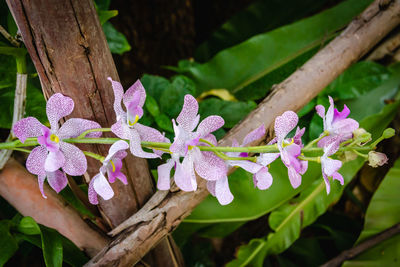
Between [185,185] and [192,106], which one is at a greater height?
[192,106]

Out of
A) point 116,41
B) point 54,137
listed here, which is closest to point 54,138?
point 54,137

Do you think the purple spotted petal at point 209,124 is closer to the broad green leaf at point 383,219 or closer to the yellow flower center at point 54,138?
the yellow flower center at point 54,138

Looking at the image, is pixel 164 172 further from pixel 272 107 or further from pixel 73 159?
pixel 272 107

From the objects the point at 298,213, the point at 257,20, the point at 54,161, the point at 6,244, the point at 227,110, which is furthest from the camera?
the point at 257,20

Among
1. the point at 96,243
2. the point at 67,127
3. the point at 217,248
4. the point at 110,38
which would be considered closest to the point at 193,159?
the point at 67,127

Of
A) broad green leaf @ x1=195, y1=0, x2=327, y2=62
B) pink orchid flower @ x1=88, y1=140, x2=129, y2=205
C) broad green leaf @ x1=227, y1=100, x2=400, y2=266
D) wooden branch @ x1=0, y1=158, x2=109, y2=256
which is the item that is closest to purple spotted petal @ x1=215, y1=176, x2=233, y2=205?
pink orchid flower @ x1=88, y1=140, x2=129, y2=205

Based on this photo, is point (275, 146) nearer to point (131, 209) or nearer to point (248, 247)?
point (131, 209)
